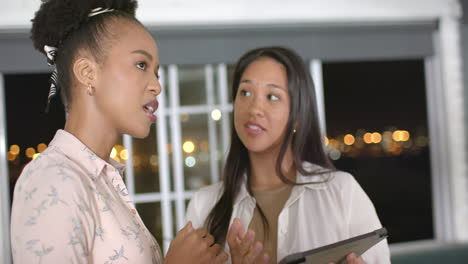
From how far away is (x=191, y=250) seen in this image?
956 mm

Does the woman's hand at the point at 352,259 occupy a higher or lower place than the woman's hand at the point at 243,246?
lower

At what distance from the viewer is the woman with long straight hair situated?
5.11 ft

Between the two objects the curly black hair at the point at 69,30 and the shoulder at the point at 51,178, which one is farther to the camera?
the curly black hair at the point at 69,30

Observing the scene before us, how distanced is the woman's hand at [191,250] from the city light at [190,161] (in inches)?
97.9

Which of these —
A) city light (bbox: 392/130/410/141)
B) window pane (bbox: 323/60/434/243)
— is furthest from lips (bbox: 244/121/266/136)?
city light (bbox: 392/130/410/141)

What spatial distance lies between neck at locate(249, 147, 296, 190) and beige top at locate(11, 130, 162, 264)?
0.76 metres

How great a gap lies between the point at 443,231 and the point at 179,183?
206 centimetres

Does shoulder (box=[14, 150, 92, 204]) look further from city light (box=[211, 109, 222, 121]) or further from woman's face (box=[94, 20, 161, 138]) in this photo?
city light (box=[211, 109, 222, 121])

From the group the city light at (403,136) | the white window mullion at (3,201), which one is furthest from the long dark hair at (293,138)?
the city light at (403,136)

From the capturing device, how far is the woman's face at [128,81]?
961 mm

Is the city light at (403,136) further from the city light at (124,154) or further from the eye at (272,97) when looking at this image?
the eye at (272,97)

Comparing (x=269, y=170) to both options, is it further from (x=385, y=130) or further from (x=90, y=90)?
(x=385, y=130)

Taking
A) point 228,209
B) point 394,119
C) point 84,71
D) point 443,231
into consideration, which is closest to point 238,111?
point 228,209

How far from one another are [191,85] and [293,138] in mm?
1886
